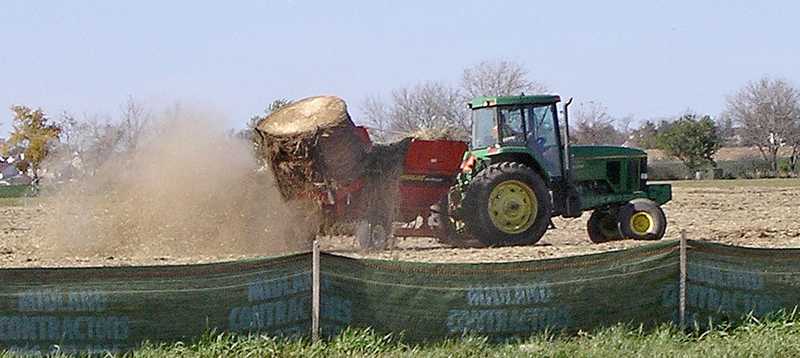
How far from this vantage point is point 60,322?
8.80m

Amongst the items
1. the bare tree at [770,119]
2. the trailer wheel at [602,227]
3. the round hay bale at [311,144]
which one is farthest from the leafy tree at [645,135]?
the round hay bale at [311,144]

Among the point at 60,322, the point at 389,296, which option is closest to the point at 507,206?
the point at 389,296

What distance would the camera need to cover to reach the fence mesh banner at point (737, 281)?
1045cm

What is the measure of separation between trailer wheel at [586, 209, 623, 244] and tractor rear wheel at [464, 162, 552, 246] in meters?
1.80

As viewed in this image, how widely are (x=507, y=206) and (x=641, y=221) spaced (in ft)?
7.89

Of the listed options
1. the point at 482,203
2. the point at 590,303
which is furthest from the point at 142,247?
the point at 590,303

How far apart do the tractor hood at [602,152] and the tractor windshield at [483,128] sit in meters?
1.53

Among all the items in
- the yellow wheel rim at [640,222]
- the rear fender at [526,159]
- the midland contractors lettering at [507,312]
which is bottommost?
the midland contractors lettering at [507,312]

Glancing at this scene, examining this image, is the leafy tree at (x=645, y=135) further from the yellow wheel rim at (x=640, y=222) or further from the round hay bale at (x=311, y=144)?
the round hay bale at (x=311, y=144)

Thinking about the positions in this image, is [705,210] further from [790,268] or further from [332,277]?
[332,277]

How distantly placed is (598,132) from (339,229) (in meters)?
71.2

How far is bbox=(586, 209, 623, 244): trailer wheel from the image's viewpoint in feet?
62.4

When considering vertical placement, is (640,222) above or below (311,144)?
below

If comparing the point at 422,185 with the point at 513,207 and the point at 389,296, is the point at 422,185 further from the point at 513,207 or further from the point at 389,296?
the point at 389,296
